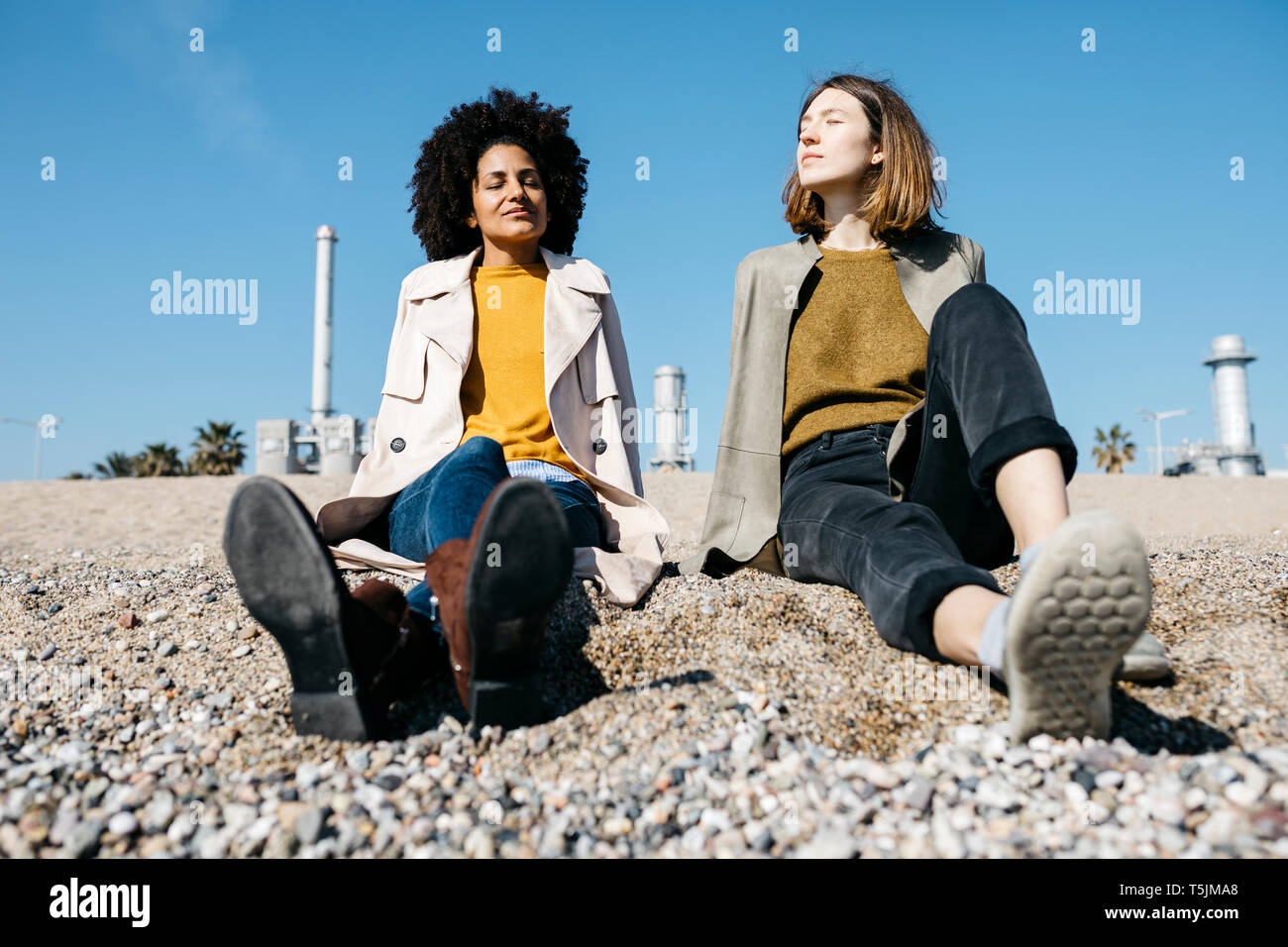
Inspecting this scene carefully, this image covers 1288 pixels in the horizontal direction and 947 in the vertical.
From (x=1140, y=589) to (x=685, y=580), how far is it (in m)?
1.62

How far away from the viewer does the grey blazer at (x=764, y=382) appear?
9.30 ft

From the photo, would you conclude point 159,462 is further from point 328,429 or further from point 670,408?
point 670,408

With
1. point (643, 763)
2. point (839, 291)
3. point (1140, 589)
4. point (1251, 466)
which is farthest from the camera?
point (1251, 466)

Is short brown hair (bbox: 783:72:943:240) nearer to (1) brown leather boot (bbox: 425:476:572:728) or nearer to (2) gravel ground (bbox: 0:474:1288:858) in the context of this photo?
(2) gravel ground (bbox: 0:474:1288:858)

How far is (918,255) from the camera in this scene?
2.95 metres

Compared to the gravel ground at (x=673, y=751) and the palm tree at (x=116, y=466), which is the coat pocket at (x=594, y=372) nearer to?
the gravel ground at (x=673, y=751)

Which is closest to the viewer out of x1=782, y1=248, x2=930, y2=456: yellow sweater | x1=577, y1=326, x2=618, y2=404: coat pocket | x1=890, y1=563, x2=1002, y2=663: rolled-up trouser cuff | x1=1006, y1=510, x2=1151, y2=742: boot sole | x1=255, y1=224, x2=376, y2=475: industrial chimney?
x1=1006, y1=510, x2=1151, y2=742: boot sole

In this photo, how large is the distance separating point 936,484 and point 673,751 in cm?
115

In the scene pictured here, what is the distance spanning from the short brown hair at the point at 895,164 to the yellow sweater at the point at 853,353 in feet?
0.45

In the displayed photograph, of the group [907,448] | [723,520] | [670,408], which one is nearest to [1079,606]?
[907,448]

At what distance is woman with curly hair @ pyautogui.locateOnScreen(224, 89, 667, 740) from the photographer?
4.93 ft

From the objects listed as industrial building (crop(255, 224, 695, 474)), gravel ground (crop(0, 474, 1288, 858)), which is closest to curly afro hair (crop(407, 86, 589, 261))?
gravel ground (crop(0, 474, 1288, 858))
